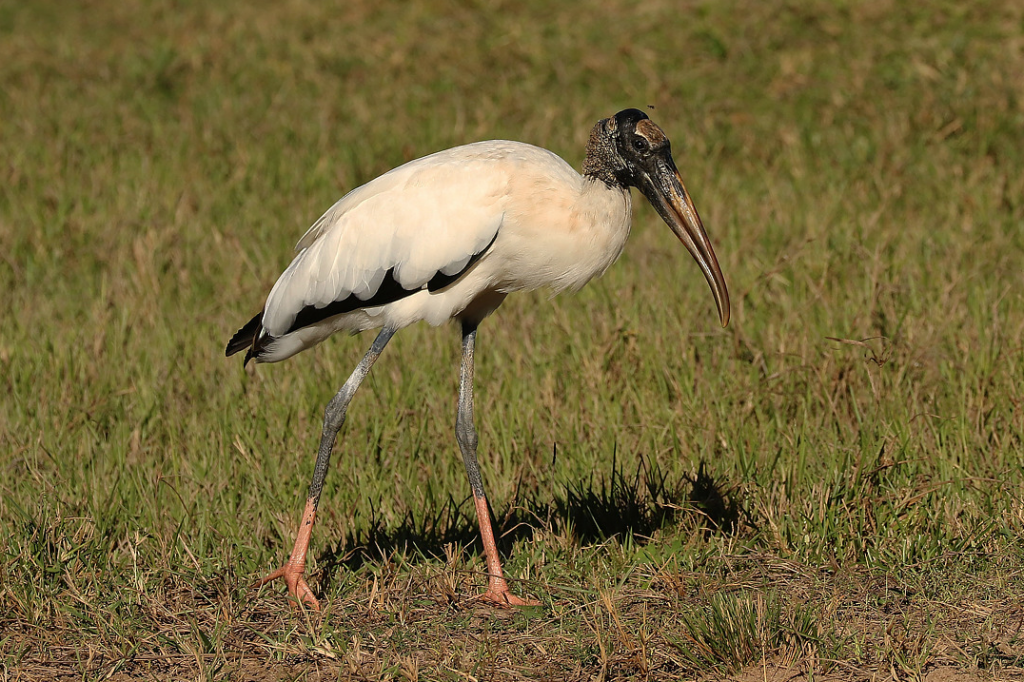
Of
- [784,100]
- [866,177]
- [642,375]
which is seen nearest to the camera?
[642,375]

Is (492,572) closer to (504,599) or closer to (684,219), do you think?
(504,599)

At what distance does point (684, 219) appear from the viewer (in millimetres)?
3561

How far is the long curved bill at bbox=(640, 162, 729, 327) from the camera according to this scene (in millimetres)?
3512

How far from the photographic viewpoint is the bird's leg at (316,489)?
12.3ft

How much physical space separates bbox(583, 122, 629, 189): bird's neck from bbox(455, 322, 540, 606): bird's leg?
2.31ft

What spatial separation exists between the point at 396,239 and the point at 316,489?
816mm

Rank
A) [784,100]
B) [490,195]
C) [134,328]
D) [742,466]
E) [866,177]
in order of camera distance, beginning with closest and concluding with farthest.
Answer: [490,195]
[742,466]
[134,328]
[866,177]
[784,100]

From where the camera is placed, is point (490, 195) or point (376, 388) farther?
point (376, 388)

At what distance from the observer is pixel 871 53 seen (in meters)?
8.95

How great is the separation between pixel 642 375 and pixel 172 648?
83.5 inches

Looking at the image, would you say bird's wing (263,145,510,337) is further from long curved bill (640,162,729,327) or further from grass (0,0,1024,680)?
grass (0,0,1024,680)

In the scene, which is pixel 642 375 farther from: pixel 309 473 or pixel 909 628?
pixel 909 628

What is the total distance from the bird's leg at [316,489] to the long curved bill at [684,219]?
37.0 inches

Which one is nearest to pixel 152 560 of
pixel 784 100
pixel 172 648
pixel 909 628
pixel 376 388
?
pixel 172 648
